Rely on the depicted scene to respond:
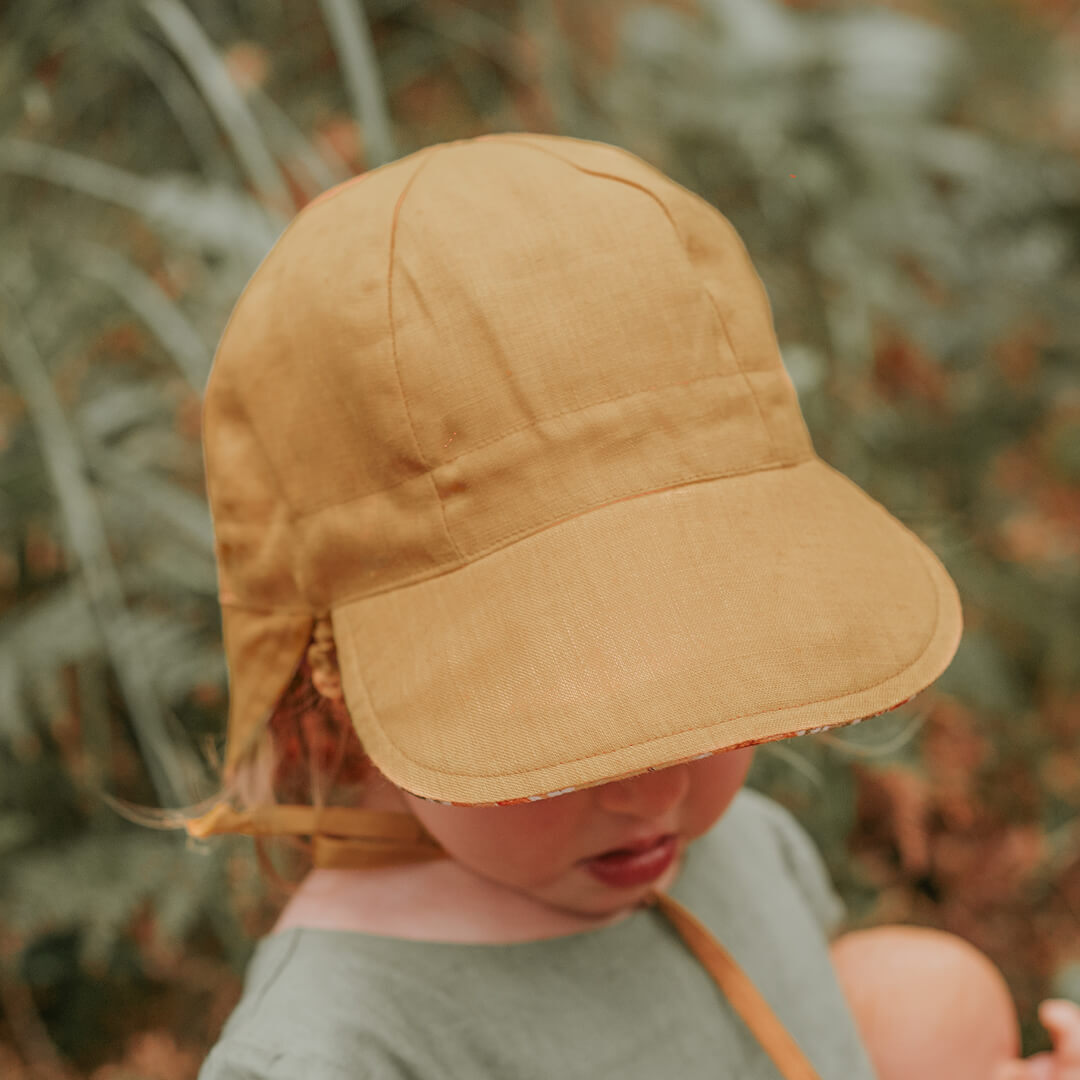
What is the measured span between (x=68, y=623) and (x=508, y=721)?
996 millimetres

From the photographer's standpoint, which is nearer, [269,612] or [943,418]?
[269,612]

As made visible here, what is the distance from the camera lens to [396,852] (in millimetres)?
792

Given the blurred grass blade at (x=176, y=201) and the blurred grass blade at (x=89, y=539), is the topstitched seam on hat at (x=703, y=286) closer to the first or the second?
the blurred grass blade at (x=176, y=201)

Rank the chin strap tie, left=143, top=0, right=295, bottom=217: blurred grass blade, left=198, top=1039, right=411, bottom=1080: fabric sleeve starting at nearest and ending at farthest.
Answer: left=198, top=1039, right=411, bottom=1080: fabric sleeve → the chin strap tie → left=143, top=0, right=295, bottom=217: blurred grass blade

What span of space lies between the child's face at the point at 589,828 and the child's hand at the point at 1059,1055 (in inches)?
14.7

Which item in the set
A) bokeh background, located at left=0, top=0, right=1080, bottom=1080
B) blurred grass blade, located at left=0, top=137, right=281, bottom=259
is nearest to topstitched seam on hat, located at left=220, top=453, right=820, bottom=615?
bokeh background, located at left=0, top=0, right=1080, bottom=1080

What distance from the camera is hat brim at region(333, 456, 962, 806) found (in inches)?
21.1

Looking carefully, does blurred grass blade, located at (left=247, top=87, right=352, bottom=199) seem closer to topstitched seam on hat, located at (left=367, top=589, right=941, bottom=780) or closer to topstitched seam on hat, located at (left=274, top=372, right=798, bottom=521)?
topstitched seam on hat, located at (left=274, top=372, right=798, bottom=521)

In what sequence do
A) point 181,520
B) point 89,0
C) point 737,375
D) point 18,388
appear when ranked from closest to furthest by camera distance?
point 737,375, point 181,520, point 18,388, point 89,0

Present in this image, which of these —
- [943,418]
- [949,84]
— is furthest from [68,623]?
[949,84]

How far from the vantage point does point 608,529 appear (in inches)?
23.3

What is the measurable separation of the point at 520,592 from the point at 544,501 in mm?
56

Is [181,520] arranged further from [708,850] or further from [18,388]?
[708,850]

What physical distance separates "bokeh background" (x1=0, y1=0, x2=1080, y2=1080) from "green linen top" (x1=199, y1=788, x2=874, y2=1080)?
296 millimetres
